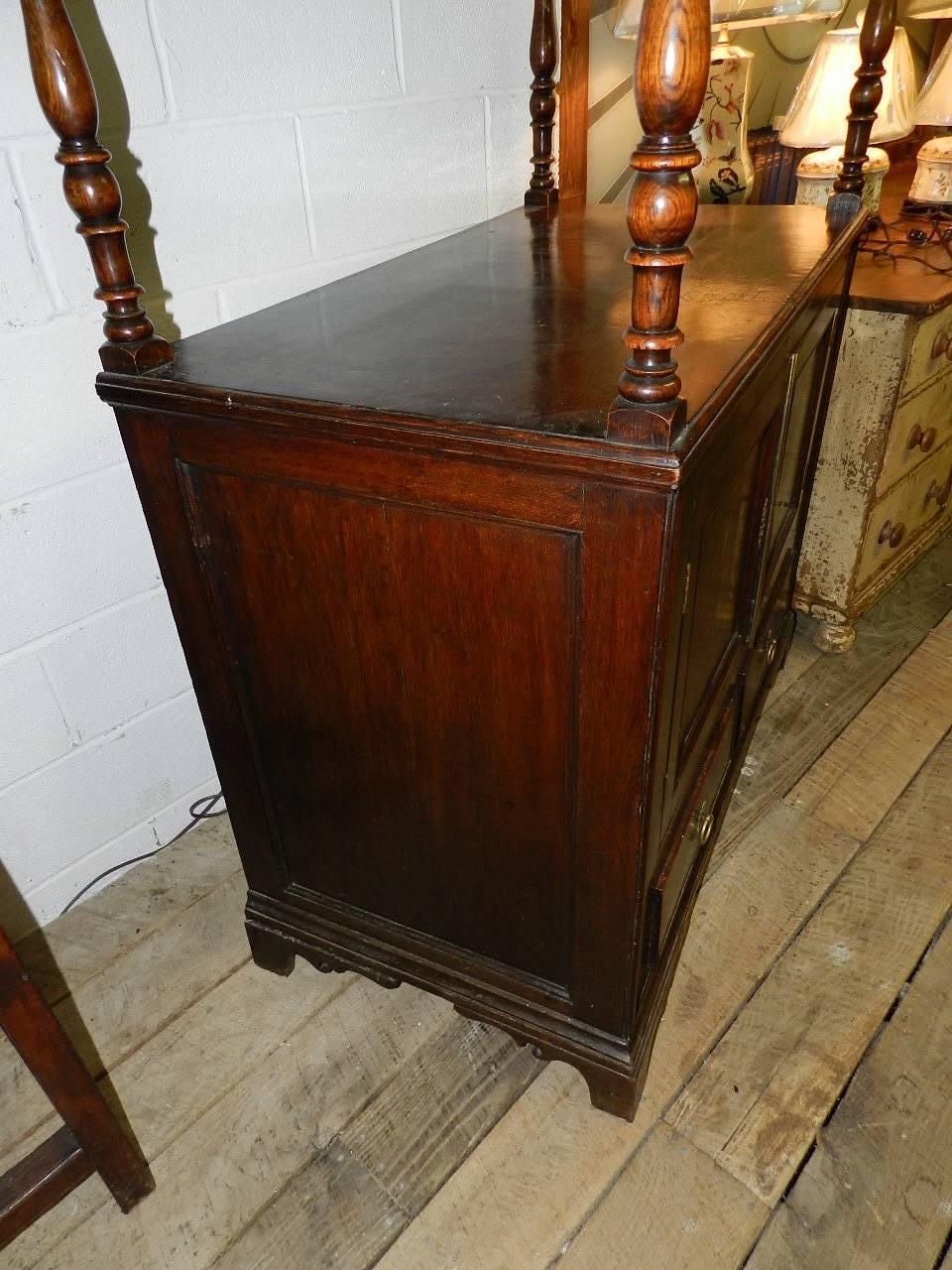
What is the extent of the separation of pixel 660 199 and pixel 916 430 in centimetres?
164

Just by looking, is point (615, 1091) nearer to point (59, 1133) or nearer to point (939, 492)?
point (59, 1133)

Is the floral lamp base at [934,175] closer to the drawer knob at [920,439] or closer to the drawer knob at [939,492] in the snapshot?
the drawer knob at [920,439]

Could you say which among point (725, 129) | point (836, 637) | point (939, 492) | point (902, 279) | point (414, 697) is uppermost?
point (725, 129)

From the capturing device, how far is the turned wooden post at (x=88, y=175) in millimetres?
769

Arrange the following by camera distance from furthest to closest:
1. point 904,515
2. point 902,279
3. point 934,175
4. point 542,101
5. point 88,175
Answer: point 904,515
point 934,175
point 902,279
point 542,101
point 88,175

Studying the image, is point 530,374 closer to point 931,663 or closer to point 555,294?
point 555,294

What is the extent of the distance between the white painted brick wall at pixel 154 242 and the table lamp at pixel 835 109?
0.71 metres

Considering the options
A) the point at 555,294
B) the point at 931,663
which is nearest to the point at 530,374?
the point at 555,294

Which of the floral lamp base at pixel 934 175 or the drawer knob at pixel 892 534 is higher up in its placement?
the floral lamp base at pixel 934 175

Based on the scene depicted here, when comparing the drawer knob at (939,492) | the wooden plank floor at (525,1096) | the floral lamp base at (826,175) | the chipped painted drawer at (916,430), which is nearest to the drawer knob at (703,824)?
the wooden plank floor at (525,1096)

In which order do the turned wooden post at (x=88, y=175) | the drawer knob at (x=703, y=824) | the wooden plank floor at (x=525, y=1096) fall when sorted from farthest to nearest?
1. the drawer knob at (x=703, y=824)
2. the wooden plank floor at (x=525, y=1096)
3. the turned wooden post at (x=88, y=175)

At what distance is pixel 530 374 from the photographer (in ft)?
2.89

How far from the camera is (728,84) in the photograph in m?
1.92

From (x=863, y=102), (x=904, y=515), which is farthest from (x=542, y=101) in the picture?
(x=904, y=515)
